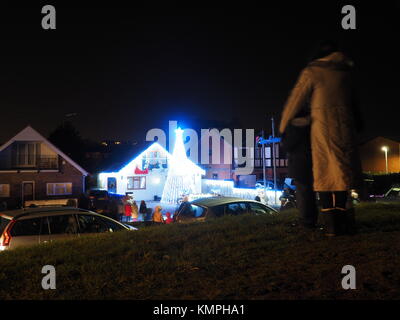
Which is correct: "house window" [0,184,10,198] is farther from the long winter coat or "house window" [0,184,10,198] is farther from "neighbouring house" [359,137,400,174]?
"neighbouring house" [359,137,400,174]

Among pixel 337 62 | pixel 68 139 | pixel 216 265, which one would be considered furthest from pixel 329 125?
pixel 68 139

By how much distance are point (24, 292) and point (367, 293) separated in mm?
3522

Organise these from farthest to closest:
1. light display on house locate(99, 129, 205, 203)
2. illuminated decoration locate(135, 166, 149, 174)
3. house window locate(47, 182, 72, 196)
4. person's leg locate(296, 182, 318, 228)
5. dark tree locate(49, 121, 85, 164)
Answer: dark tree locate(49, 121, 85, 164), illuminated decoration locate(135, 166, 149, 174), light display on house locate(99, 129, 205, 203), house window locate(47, 182, 72, 196), person's leg locate(296, 182, 318, 228)

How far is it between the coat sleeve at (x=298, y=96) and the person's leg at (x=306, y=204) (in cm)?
95

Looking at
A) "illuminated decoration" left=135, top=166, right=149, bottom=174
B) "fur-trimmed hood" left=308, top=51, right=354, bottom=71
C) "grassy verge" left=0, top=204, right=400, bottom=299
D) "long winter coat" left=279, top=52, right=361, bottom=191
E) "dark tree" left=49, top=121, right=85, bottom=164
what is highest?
"dark tree" left=49, top=121, right=85, bottom=164

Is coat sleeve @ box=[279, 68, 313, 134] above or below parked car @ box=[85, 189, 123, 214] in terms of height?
above

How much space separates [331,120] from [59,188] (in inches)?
1241

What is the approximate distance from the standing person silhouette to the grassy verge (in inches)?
24.7

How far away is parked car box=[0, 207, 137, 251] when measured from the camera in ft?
27.9

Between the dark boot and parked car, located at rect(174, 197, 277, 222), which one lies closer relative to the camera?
the dark boot

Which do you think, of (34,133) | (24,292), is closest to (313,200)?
(24,292)

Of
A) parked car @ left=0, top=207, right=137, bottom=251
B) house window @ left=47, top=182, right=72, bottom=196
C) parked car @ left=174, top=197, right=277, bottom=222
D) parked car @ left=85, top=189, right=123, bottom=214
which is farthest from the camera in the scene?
house window @ left=47, top=182, right=72, bottom=196

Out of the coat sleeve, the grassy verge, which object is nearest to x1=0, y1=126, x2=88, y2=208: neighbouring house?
the grassy verge

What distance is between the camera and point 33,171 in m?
31.1
